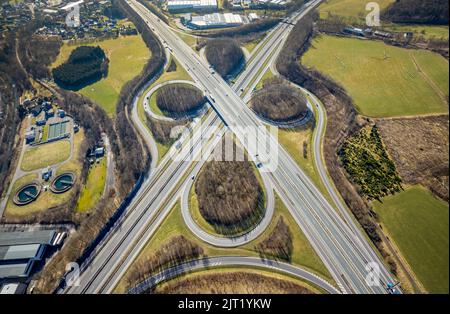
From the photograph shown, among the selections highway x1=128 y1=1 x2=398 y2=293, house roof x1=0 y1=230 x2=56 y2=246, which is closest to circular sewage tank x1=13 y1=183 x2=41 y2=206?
house roof x1=0 y1=230 x2=56 y2=246

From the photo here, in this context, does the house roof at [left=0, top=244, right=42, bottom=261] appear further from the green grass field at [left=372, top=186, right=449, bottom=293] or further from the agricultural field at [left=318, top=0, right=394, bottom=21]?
the agricultural field at [left=318, top=0, right=394, bottom=21]

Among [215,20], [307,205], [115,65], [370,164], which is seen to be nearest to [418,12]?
[370,164]

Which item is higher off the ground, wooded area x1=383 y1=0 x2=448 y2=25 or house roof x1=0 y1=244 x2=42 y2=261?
wooded area x1=383 y1=0 x2=448 y2=25

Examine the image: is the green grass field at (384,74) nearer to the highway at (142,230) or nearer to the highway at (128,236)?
the highway at (142,230)

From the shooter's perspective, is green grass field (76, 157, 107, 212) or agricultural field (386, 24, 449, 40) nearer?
green grass field (76, 157, 107, 212)

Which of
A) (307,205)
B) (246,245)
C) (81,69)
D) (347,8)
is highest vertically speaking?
(347,8)

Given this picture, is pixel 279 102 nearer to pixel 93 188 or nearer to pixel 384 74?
pixel 384 74
